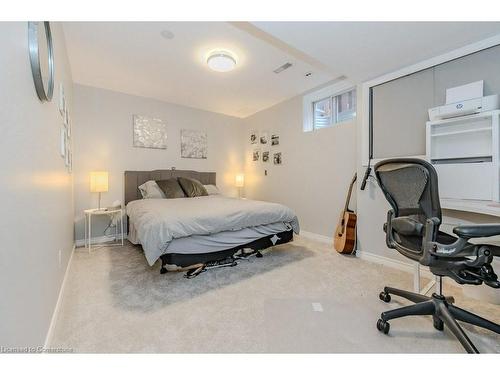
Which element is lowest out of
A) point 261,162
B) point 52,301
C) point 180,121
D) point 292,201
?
point 52,301

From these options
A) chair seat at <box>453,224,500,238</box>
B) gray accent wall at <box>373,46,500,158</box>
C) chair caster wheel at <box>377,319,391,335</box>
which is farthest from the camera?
gray accent wall at <box>373,46,500,158</box>

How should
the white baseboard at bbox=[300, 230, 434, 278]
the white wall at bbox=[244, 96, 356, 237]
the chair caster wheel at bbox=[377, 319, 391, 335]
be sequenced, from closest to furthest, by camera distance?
the chair caster wheel at bbox=[377, 319, 391, 335]
the white baseboard at bbox=[300, 230, 434, 278]
the white wall at bbox=[244, 96, 356, 237]

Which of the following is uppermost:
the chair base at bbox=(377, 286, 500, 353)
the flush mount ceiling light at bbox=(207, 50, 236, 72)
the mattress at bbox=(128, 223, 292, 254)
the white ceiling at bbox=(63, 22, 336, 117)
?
the white ceiling at bbox=(63, 22, 336, 117)

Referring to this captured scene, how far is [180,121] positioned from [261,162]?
176cm

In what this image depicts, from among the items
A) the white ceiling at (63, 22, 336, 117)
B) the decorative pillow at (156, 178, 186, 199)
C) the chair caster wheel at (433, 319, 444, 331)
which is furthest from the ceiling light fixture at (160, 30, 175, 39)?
the chair caster wheel at (433, 319, 444, 331)

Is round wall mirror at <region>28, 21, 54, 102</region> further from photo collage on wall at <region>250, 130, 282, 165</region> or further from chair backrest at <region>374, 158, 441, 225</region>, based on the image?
photo collage on wall at <region>250, 130, 282, 165</region>

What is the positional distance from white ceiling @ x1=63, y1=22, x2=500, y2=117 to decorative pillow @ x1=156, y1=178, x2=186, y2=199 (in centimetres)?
148

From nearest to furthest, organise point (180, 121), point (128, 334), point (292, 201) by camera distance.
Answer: point (128, 334) < point (292, 201) < point (180, 121)

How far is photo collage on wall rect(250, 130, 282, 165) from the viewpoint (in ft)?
13.8

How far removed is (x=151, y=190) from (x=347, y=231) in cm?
293

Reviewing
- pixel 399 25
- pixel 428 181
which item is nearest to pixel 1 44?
pixel 428 181

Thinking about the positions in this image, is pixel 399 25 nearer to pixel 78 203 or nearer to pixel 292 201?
pixel 292 201

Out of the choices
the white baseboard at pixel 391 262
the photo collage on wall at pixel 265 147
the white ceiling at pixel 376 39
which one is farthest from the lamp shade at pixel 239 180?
the white ceiling at pixel 376 39

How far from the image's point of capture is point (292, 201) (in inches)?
155
